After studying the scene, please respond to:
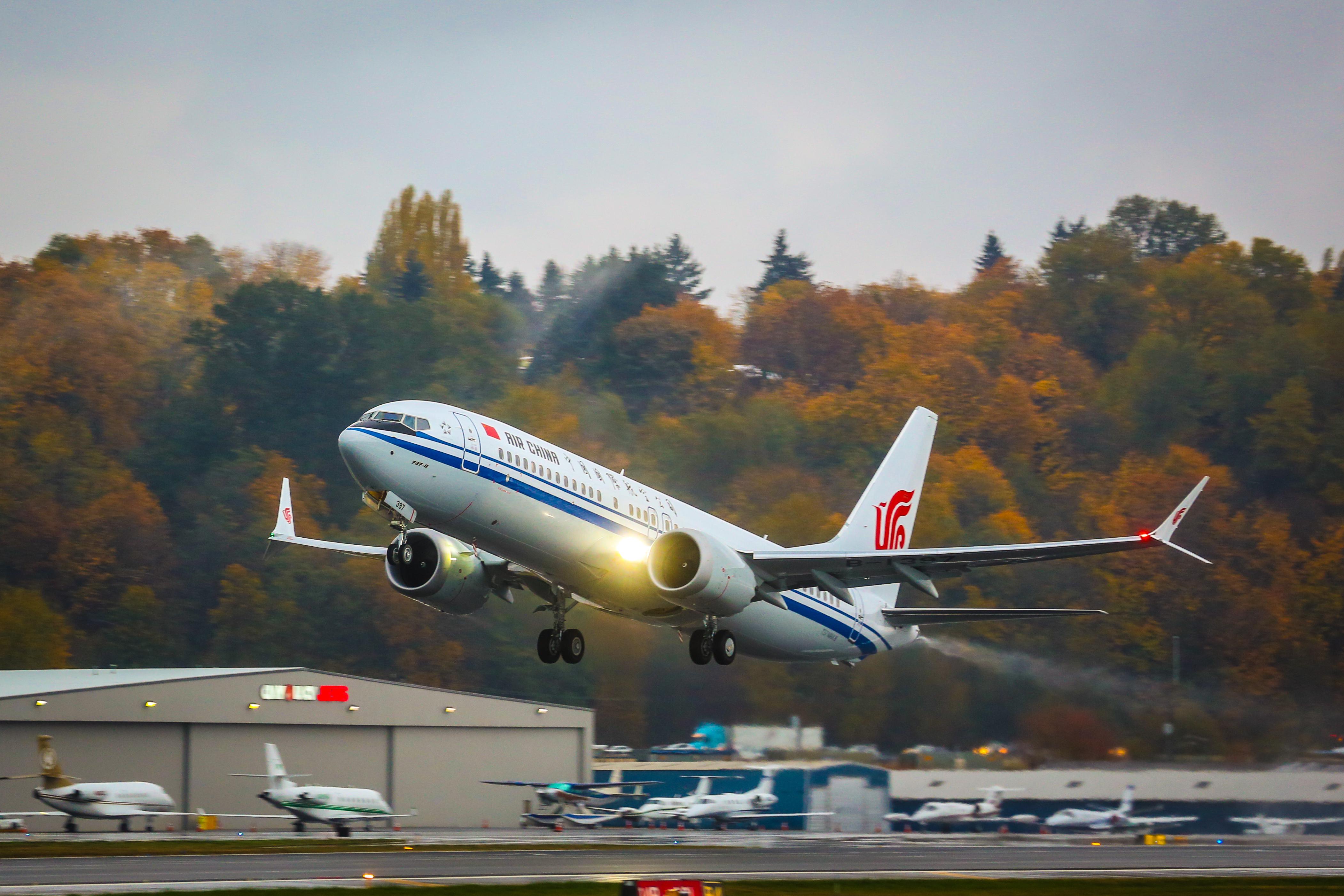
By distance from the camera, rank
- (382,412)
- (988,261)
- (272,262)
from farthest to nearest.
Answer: (988,261)
(272,262)
(382,412)

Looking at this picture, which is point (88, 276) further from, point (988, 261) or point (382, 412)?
point (988, 261)

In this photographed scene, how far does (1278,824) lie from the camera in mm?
54094

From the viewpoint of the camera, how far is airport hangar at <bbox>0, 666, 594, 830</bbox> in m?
55.2

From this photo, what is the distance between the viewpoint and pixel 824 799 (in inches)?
2240

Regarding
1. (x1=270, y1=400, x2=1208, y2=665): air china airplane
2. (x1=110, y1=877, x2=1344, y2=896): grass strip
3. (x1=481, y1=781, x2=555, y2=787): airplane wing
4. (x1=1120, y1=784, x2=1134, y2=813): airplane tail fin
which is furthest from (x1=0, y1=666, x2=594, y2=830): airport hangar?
(x1=110, y1=877, x2=1344, y2=896): grass strip

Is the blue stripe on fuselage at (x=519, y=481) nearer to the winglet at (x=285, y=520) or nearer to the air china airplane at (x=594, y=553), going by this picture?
the air china airplane at (x=594, y=553)

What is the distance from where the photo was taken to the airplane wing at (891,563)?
114ft

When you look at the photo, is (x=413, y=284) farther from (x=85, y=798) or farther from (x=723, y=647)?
(x=723, y=647)

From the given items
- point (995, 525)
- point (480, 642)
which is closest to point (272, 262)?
point (480, 642)

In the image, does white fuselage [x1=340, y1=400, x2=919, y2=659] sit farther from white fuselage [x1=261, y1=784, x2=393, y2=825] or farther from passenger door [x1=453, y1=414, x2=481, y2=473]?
white fuselage [x1=261, y1=784, x2=393, y2=825]

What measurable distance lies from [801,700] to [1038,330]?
8129 centimetres

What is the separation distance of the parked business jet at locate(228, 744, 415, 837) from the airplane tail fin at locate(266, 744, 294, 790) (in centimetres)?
1

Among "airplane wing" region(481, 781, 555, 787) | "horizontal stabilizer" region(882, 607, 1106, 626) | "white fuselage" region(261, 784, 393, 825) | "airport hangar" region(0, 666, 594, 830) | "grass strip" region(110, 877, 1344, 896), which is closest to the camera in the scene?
"grass strip" region(110, 877, 1344, 896)

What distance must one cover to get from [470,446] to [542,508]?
2161mm
